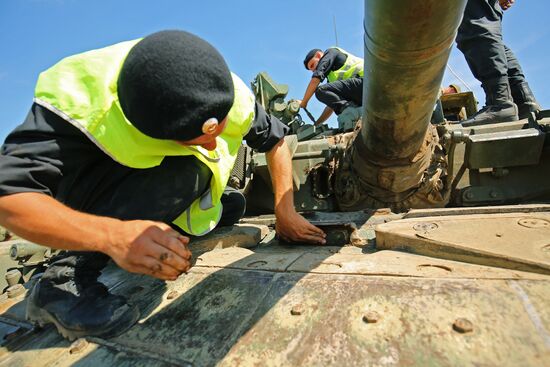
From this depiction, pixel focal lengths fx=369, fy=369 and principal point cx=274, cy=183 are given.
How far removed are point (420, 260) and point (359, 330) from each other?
0.56 meters

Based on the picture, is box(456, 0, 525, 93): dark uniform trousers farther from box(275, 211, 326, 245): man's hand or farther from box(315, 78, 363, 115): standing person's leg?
box(275, 211, 326, 245): man's hand

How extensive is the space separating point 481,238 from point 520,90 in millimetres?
4224

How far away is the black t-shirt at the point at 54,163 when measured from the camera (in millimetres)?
1491

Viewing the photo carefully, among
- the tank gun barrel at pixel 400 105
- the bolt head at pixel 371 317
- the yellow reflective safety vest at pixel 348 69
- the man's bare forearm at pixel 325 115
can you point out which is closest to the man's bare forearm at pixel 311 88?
the yellow reflective safety vest at pixel 348 69

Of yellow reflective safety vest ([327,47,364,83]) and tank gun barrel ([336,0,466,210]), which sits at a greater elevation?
yellow reflective safety vest ([327,47,364,83])

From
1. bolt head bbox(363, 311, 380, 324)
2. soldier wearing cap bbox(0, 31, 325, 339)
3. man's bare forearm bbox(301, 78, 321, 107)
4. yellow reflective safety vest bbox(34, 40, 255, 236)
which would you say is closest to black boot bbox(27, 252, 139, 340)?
soldier wearing cap bbox(0, 31, 325, 339)

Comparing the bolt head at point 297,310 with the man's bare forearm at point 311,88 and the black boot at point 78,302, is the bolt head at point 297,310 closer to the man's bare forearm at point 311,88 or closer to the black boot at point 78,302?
the black boot at point 78,302

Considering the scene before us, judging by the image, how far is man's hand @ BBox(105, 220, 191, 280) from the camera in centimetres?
146

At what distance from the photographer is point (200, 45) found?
1.60 meters

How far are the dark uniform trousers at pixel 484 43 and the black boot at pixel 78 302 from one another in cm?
383

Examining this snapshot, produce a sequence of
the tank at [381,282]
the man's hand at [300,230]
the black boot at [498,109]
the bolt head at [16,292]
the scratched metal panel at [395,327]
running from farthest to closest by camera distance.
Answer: the black boot at [498,109] < the bolt head at [16,292] < the man's hand at [300,230] < the tank at [381,282] < the scratched metal panel at [395,327]

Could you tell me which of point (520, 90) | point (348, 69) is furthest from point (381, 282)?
point (348, 69)

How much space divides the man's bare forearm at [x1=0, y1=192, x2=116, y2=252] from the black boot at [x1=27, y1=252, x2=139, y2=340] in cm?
33

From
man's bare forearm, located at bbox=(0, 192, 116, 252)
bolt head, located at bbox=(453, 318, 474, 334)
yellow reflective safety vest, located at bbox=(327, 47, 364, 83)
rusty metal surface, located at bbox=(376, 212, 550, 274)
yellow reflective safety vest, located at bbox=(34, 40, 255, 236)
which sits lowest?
bolt head, located at bbox=(453, 318, 474, 334)
